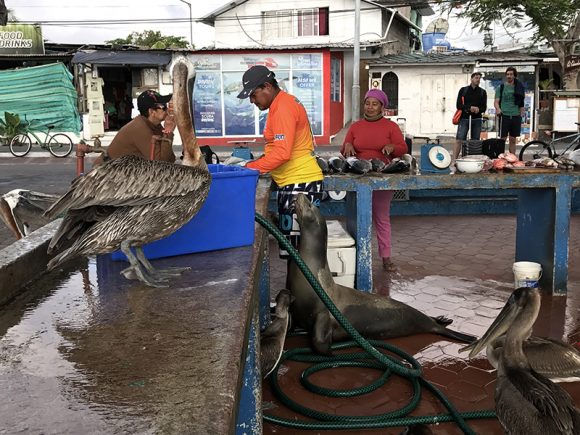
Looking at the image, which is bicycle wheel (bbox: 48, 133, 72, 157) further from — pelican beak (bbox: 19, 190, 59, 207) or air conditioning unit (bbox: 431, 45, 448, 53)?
air conditioning unit (bbox: 431, 45, 448, 53)

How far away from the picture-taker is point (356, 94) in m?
22.9

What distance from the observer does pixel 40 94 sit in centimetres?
2430

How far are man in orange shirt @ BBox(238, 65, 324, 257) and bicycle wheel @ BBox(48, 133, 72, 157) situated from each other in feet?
55.8

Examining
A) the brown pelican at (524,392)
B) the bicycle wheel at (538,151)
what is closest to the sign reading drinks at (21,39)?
the bicycle wheel at (538,151)

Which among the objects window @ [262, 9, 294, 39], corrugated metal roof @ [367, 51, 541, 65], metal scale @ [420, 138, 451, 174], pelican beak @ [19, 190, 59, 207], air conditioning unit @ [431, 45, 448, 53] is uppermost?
window @ [262, 9, 294, 39]

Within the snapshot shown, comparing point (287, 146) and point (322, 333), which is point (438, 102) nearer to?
point (287, 146)

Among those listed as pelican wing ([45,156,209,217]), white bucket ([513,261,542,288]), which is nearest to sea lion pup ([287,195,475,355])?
white bucket ([513,261,542,288])

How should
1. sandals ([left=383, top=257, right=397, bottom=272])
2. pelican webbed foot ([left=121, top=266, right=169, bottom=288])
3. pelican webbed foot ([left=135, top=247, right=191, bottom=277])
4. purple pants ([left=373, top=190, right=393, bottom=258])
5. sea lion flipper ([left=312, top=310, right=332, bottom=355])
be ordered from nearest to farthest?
1. pelican webbed foot ([left=121, top=266, right=169, bottom=288])
2. pelican webbed foot ([left=135, top=247, right=191, bottom=277])
3. sea lion flipper ([left=312, top=310, right=332, bottom=355])
4. purple pants ([left=373, top=190, right=393, bottom=258])
5. sandals ([left=383, top=257, right=397, bottom=272])

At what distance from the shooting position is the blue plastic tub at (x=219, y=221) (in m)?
3.57

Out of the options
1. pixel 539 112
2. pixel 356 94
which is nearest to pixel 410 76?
pixel 356 94

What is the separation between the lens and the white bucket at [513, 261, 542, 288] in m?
5.68

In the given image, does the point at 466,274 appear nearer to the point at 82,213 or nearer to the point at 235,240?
the point at 235,240

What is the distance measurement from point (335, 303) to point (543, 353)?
1.59 m

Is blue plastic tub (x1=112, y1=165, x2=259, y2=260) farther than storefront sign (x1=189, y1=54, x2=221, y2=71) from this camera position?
No
